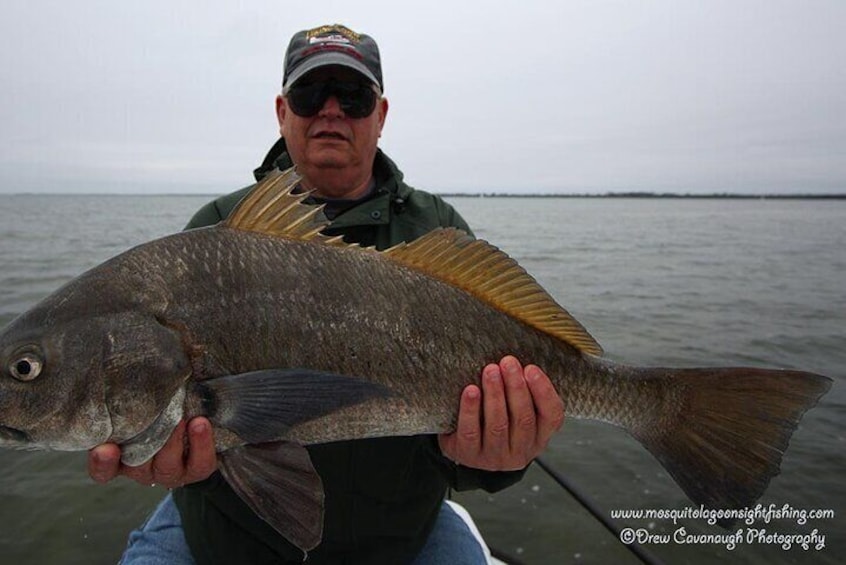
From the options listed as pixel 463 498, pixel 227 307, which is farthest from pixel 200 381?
pixel 463 498

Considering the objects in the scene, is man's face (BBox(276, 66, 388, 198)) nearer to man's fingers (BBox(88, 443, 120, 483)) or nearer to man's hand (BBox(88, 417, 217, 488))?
man's hand (BBox(88, 417, 217, 488))

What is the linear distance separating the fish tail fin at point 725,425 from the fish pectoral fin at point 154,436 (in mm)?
1816

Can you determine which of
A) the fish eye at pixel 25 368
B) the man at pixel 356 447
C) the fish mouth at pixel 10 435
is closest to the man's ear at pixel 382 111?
the man at pixel 356 447

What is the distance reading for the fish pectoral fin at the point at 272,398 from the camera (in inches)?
79.8

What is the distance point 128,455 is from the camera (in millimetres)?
2074

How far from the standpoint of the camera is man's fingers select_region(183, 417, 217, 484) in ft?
6.76

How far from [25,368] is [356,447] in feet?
4.79

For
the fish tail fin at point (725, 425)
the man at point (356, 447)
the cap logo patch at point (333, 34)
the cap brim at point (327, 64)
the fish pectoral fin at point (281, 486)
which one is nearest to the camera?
the fish pectoral fin at point (281, 486)

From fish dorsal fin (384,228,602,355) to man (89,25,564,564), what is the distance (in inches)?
8.6

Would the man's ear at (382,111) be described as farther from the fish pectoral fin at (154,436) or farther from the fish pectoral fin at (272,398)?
the fish pectoral fin at (154,436)

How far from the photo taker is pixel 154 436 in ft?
6.77

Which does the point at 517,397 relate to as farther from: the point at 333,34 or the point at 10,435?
the point at 333,34

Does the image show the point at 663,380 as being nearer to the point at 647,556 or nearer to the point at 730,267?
the point at 647,556

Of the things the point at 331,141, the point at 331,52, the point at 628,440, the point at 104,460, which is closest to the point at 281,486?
the point at 104,460
